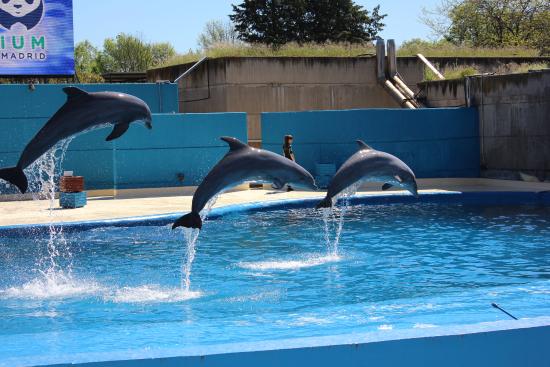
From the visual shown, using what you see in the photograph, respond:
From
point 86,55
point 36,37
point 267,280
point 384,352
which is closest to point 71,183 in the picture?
point 36,37

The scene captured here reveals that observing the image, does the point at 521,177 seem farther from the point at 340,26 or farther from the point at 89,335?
the point at 340,26

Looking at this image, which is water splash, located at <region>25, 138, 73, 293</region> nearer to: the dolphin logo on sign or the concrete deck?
the concrete deck

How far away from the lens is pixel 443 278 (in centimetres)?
784

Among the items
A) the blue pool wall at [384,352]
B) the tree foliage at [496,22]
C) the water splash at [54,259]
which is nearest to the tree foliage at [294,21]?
the tree foliage at [496,22]

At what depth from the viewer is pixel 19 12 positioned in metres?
15.8

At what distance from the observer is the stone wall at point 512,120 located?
15867 millimetres

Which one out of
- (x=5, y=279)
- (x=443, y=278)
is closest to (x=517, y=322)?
(x=443, y=278)

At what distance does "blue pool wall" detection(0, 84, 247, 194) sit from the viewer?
50.4 feet

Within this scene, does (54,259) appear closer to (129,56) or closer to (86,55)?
(129,56)

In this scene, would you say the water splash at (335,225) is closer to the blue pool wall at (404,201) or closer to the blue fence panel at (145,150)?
the blue pool wall at (404,201)

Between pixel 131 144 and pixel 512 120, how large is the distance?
7877mm

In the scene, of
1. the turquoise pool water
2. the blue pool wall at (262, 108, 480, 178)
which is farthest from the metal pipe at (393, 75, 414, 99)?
the turquoise pool water

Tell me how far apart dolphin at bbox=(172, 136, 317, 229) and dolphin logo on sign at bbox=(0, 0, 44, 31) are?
417 inches

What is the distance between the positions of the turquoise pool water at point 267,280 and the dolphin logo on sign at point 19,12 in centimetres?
642
